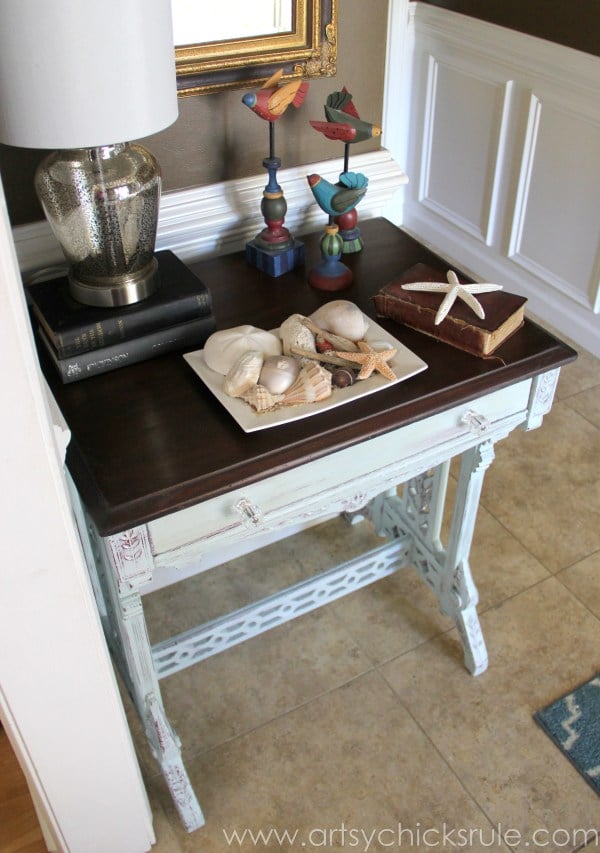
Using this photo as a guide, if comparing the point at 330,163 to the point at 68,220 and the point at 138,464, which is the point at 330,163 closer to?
the point at 68,220

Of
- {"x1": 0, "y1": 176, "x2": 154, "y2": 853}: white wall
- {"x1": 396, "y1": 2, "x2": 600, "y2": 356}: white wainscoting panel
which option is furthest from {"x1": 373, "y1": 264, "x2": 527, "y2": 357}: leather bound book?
{"x1": 396, "y1": 2, "x2": 600, "y2": 356}: white wainscoting panel

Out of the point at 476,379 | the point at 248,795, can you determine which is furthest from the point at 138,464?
the point at 248,795

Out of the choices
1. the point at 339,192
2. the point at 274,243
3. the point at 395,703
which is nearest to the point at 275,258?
the point at 274,243

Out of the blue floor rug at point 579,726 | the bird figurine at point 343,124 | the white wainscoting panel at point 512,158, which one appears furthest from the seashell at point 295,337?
the white wainscoting panel at point 512,158

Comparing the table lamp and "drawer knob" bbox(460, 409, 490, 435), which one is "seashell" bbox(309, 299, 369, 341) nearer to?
"drawer knob" bbox(460, 409, 490, 435)

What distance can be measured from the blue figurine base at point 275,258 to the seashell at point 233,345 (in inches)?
10.1

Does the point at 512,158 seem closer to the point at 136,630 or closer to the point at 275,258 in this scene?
the point at 275,258

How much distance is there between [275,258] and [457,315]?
36cm

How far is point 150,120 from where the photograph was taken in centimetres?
106

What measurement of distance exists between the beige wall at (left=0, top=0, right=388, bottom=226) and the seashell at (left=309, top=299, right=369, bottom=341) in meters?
0.42

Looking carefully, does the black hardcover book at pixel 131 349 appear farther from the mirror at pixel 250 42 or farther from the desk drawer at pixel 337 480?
the mirror at pixel 250 42

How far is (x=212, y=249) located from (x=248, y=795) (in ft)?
3.42

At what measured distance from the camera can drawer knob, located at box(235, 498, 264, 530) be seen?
1.17 meters

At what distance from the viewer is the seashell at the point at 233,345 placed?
48.4 inches
